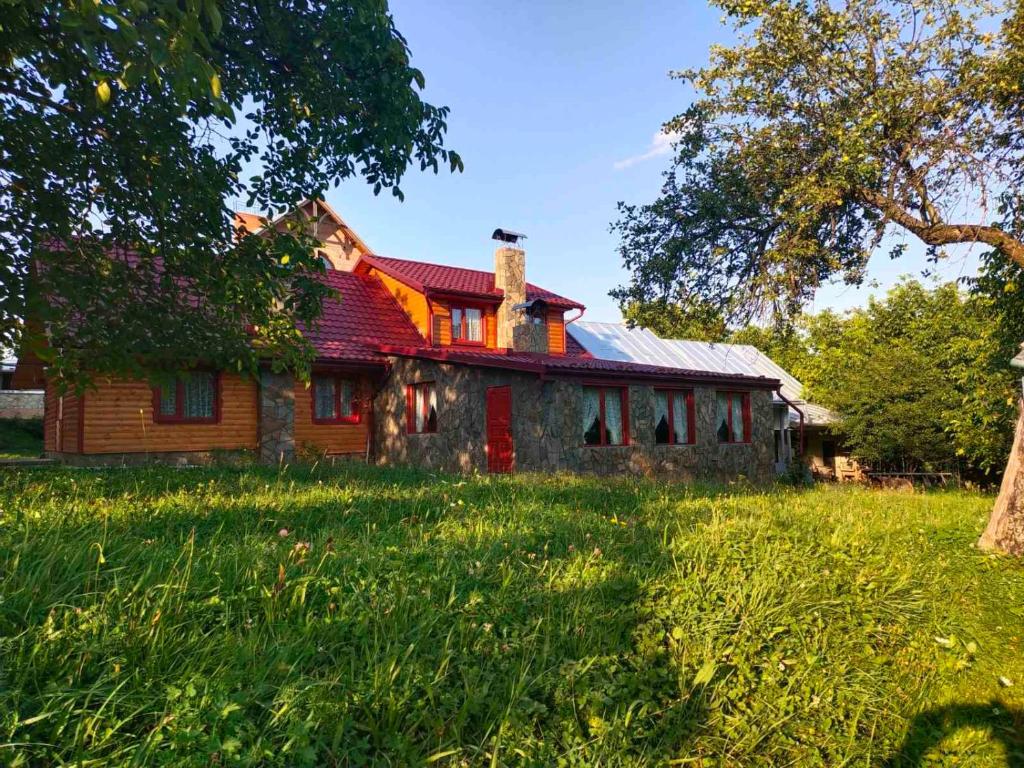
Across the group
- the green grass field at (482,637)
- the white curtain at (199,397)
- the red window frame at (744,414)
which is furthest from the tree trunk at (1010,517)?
the white curtain at (199,397)

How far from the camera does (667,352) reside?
1010 inches

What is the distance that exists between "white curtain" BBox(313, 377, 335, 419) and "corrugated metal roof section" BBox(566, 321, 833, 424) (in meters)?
9.74

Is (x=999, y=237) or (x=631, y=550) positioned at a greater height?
(x=999, y=237)

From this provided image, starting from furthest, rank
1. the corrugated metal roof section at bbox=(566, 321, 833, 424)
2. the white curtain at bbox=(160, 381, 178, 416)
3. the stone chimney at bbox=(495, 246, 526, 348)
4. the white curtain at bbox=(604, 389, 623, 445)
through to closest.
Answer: the corrugated metal roof section at bbox=(566, 321, 833, 424), the stone chimney at bbox=(495, 246, 526, 348), the white curtain at bbox=(604, 389, 623, 445), the white curtain at bbox=(160, 381, 178, 416)

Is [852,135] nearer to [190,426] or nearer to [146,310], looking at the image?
[146,310]

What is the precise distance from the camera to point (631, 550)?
5.59 metres

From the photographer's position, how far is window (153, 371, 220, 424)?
15.9 meters

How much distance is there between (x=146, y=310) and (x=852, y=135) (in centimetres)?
1017

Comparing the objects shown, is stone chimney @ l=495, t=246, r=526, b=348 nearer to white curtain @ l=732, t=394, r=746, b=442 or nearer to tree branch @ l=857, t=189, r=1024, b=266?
white curtain @ l=732, t=394, r=746, b=442

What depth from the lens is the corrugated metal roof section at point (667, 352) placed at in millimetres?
24203

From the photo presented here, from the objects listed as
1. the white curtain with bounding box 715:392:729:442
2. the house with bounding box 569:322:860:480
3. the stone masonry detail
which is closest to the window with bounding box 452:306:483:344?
the house with bounding box 569:322:860:480

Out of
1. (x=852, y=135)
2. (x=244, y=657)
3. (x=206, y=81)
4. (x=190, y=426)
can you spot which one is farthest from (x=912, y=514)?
(x=190, y=426)

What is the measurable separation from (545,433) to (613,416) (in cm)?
258

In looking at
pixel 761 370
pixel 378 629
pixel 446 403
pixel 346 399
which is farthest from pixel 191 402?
pixel 761 370
